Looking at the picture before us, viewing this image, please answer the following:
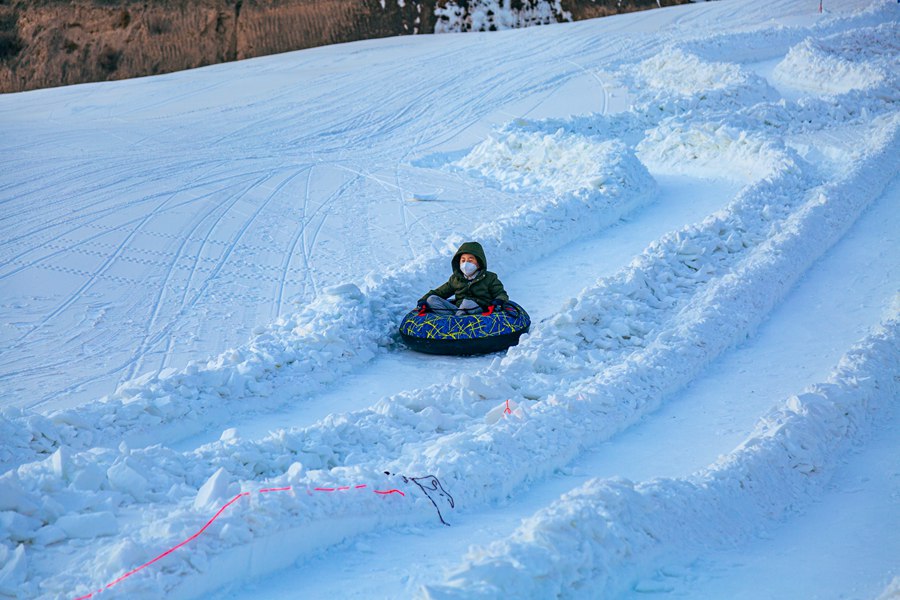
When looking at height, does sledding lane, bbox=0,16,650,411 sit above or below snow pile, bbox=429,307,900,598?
above

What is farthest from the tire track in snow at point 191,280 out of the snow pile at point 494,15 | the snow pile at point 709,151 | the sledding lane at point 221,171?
the snow pile at point 494,15

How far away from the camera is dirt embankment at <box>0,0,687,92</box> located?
896 inches

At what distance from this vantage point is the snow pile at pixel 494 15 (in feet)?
80.1

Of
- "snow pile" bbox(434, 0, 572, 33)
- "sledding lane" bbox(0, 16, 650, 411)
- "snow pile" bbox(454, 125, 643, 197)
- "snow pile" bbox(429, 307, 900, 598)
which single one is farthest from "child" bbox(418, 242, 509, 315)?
"snow pile" bbox(434, 0, 572, 33)

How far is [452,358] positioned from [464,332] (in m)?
0.27

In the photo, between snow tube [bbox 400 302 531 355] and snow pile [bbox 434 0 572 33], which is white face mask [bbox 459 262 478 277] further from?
snow pile [bbox 434 0 572 33]

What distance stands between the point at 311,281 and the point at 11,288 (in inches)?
108

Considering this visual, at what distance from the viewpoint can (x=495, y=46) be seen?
21781 millimetres

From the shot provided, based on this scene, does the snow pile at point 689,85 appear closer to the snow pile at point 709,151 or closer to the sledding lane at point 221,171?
the snow pile at point 709,151

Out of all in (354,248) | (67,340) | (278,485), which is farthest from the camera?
Result: (354,248)

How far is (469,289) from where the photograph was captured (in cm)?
853

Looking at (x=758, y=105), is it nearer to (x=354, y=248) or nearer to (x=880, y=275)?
(x=880, y=275)

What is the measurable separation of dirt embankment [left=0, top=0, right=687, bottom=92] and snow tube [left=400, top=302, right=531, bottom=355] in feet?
54.3

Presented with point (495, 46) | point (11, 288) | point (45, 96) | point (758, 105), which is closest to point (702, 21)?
point (495, 46)
